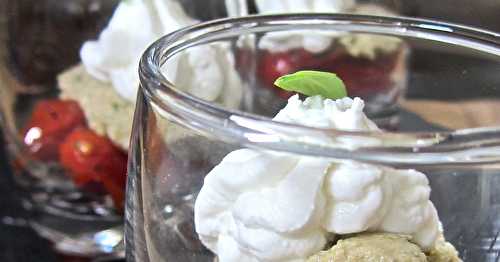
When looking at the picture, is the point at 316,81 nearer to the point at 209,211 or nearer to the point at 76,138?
the point at 209,211

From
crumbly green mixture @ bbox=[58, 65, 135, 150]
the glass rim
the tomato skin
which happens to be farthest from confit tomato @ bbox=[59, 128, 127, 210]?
the glass rim

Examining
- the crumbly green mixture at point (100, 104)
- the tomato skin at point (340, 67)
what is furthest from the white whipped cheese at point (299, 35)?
the crumbly green mixture at point (100, 104)

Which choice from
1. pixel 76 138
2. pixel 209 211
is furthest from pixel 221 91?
pixel 209 211

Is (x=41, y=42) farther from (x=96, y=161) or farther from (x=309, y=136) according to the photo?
(x=309, y=136)

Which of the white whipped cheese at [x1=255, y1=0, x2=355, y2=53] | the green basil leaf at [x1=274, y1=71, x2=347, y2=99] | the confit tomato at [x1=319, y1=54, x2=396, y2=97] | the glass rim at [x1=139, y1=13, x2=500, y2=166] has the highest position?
the glass rim at [x1=139, y1=13, x2=500, y2=166]

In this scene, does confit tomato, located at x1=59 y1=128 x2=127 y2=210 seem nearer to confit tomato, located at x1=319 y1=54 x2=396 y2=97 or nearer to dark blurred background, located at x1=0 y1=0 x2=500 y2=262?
dark blurred background, located at x1=0 y1=0 x2=500 y2=262

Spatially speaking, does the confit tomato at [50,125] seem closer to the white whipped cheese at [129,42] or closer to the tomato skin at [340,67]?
the white whipped cheese at [129,42]
